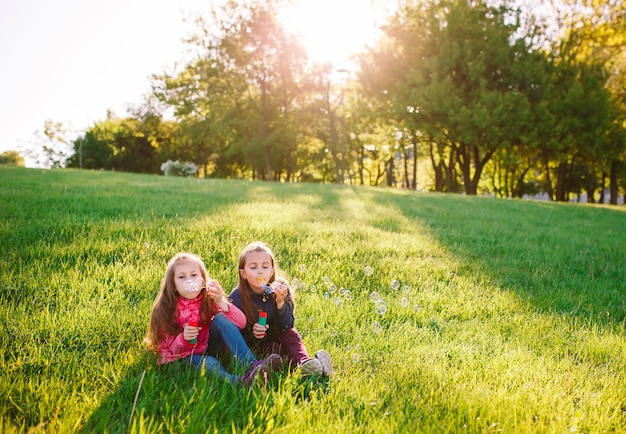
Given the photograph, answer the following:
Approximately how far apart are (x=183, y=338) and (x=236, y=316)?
422 millimetres

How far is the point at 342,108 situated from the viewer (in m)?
36.3

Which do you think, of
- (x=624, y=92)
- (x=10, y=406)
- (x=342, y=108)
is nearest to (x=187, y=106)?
(x=342, y=108)

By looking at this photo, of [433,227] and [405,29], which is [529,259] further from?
[405,29]

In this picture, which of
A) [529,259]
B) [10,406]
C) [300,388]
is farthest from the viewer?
[529,259]

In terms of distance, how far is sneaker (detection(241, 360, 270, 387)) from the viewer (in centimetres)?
254

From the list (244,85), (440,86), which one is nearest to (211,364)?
(440,86)

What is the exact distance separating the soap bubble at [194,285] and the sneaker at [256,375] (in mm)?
718

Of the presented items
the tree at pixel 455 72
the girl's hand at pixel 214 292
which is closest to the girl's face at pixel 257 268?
the girl's hand at pixel 214 292

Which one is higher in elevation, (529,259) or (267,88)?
(267,88)

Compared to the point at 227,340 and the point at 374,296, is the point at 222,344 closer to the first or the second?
the point at 227,340

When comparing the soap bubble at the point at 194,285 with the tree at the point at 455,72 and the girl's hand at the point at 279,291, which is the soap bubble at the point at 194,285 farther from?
the tree at the point at 455,72

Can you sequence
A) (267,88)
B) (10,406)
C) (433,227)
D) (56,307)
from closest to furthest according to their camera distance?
1. (10,406)
2. (56,307)
3. (433,227)
4. (267,88)

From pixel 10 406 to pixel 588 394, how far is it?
3455 mm

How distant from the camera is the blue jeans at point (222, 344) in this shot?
279cm
